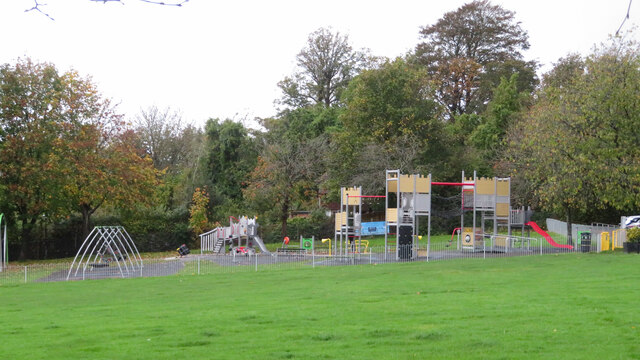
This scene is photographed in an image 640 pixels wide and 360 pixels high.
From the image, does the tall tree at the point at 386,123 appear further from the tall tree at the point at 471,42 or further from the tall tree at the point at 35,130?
the tall tree at the point at 35,130

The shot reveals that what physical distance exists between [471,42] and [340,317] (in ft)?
189

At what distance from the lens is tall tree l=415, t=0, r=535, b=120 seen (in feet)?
213

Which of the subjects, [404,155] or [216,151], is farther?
[216,151]

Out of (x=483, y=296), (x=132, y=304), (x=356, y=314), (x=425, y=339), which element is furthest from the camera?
(x=132, y=304)

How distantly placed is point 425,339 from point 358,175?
1490 inches

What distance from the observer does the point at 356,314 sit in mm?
14086

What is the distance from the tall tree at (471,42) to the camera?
6506 centimetres

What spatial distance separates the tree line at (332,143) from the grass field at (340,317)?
12027 mm

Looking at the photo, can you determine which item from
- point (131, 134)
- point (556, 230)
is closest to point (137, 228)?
point (131, 134)

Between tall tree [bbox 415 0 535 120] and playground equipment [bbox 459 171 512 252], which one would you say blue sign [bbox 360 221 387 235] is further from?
tall tree [bbox 415 0 535 120]

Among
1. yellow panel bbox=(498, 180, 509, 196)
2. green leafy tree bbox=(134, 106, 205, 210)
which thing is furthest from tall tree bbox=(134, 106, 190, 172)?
yellow panel bbox=(498, 180, 509, 196)

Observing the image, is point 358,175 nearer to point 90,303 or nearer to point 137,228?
point 137,228

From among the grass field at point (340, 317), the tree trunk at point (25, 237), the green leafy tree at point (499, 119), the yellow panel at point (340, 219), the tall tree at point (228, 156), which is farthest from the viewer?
the tall tree at point (228, 156)

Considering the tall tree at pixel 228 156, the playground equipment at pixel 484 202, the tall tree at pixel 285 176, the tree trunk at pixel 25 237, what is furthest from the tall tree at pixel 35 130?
the playground equipment at pixel 484 202
